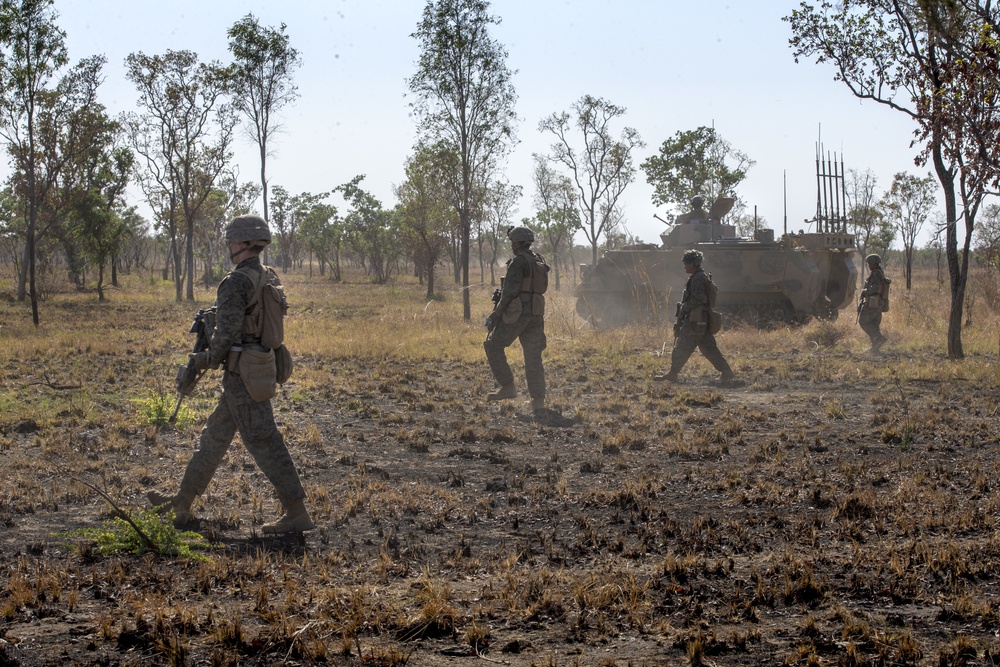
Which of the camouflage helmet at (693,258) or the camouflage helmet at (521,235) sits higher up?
the camouflage helmet at (521,235)

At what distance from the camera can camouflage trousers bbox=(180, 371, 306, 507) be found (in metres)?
5.50

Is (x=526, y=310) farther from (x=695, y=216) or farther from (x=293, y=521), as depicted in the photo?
(x=695, y=216)

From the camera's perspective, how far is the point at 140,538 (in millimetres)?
5047

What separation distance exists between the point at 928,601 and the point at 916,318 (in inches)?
646

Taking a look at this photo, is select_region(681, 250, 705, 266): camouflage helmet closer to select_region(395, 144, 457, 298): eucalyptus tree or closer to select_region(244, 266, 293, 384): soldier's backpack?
select_region(244, 266, 293, 384): soldier's backpack

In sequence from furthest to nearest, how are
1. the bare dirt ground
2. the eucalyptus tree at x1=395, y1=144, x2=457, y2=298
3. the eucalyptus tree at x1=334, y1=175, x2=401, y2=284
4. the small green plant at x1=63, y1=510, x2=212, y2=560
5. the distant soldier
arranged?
1. the eucalyptus tree at x1=334, y1=175, x2=401, y2=284
2. the eucalyptus tree at x1=395, y1=144, x2=457, y2=298
3. the distant soldier
4. the small green plant at x1=63, y1=510, x2=212, y2=560
5. the bare dirt ground


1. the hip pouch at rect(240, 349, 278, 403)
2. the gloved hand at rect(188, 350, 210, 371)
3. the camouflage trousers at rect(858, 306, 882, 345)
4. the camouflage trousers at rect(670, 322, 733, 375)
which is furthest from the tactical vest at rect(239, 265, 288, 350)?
the camouflage trousers at rect(858, 306, 882, 345)

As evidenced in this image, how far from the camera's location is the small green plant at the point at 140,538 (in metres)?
4.98

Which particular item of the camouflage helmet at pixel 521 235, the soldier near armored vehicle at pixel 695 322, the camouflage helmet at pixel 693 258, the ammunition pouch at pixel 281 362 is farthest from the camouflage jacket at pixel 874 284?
the ammunition pouch at pixel 281 362

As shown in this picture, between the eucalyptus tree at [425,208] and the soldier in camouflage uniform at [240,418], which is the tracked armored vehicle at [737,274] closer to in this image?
the eucalyptus tree at [425,208]

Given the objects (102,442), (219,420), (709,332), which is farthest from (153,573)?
(709,332)

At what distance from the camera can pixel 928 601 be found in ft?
13.8

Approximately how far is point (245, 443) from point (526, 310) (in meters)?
4.80

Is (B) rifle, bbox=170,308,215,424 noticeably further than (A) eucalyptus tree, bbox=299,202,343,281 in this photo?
No
